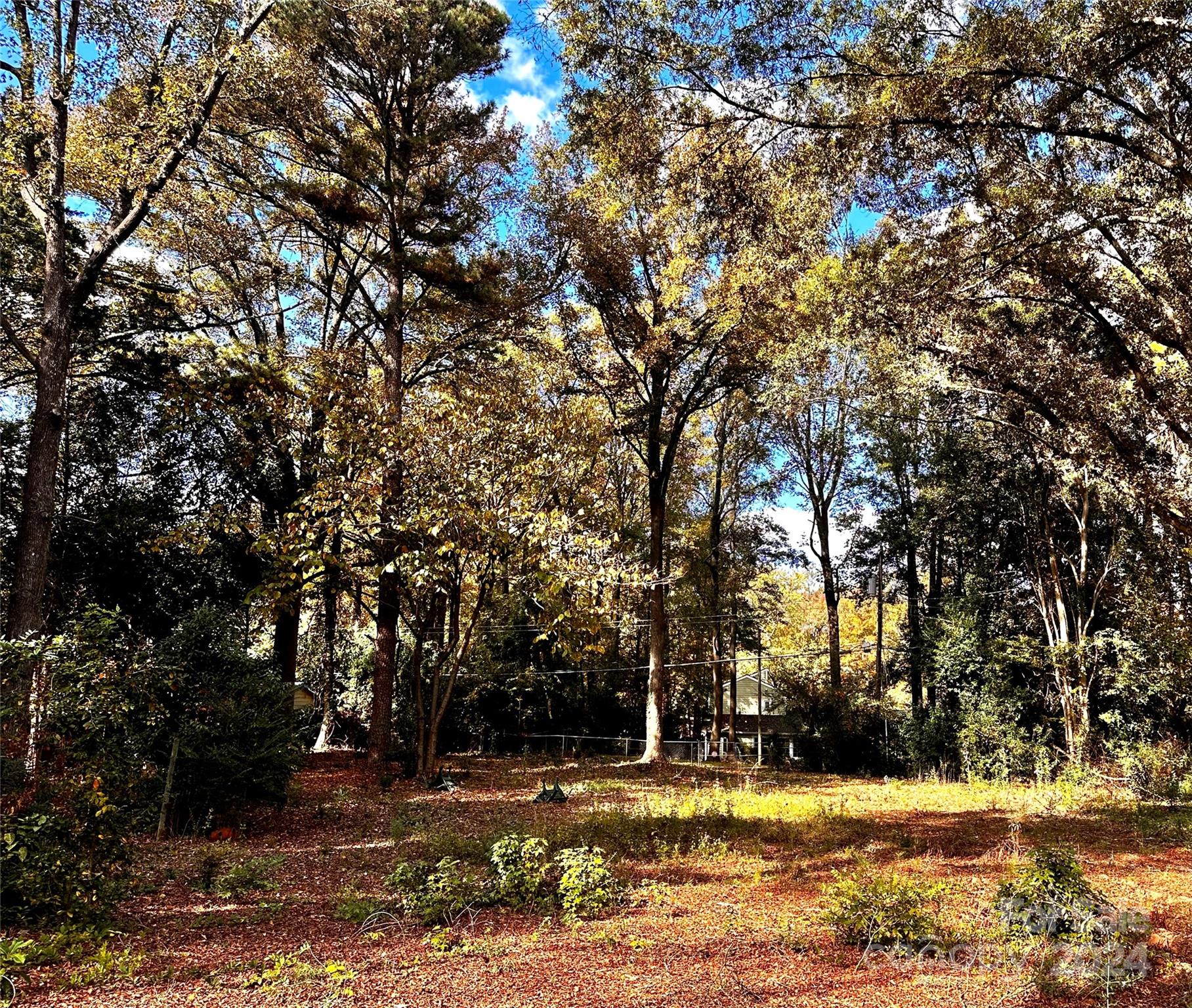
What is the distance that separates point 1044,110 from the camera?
21.4 feet

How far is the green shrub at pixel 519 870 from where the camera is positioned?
549 centimetres

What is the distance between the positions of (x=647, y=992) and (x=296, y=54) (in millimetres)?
13742

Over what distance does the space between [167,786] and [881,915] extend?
6834 millimetres

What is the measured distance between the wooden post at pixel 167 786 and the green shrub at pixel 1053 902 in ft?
24.8

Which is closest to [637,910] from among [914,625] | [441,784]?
[441,784]

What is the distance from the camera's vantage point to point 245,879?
5977mm

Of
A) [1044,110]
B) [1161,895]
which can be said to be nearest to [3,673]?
[1161,895]

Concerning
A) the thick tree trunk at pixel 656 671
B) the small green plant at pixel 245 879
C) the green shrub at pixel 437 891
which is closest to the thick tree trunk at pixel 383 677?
the thick tree trunk at pixel 656 671

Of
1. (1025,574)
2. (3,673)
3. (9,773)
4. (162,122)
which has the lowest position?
(9,773)

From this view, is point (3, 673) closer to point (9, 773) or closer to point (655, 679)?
point (9, 773)

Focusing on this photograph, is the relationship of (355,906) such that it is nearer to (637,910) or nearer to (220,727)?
(637,910)

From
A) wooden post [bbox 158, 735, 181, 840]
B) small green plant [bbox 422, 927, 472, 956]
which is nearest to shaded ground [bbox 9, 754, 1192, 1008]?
small green plant [bbox 422, 927, 472, 956]

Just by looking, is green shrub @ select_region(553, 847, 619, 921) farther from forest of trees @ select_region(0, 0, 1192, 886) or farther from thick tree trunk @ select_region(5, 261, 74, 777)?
thick tree trunk @ select_region(5, 261, 74, 777)

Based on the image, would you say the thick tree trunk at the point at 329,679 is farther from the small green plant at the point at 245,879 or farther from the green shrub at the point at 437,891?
the green shrub at the point at 437,891
